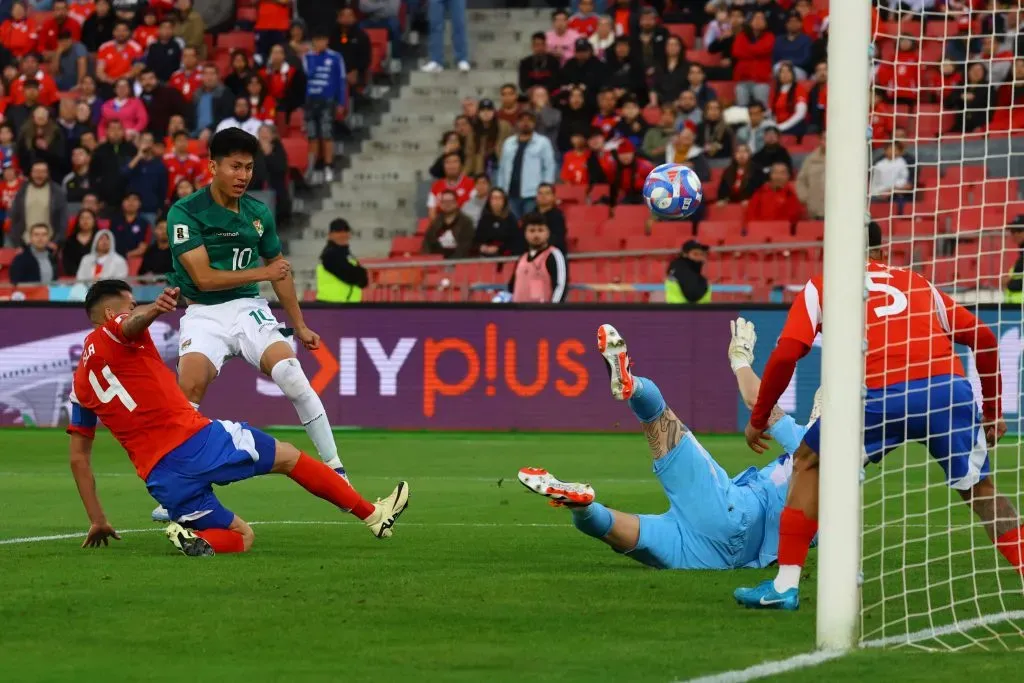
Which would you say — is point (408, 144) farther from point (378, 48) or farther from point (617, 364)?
point (617, 364)

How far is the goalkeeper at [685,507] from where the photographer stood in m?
8.31

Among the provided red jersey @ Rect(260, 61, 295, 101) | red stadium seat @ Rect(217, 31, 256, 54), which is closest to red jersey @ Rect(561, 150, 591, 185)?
red jersey @ Rect(260, 61, 295, 101)

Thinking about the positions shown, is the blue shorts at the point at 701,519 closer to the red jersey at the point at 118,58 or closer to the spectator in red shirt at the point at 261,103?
the spectator in red shirt at the point at 261,103

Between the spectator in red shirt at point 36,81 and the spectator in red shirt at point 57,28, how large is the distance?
1.35 m

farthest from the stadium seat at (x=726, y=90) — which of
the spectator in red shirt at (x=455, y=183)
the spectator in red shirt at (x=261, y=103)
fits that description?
the spectator in red shirt at (x=261, y=103)

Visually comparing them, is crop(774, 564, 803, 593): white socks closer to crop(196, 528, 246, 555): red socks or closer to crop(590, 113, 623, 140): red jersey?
crop(196, 528, 246, 555): red socks

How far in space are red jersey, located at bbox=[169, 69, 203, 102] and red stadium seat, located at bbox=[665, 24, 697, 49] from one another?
7.02 metres

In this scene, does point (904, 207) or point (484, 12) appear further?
point (484, 12)

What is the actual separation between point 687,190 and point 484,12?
52.4 ft

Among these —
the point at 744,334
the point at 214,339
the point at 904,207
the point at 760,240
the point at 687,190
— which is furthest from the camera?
the point at 760,240

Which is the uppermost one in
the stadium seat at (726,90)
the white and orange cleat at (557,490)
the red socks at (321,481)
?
the stadium seat at (726,90)

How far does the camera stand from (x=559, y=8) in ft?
92.2

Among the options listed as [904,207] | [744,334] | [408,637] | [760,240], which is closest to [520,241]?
[760,240]

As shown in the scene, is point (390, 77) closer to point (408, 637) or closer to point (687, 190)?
point (687, 190)
